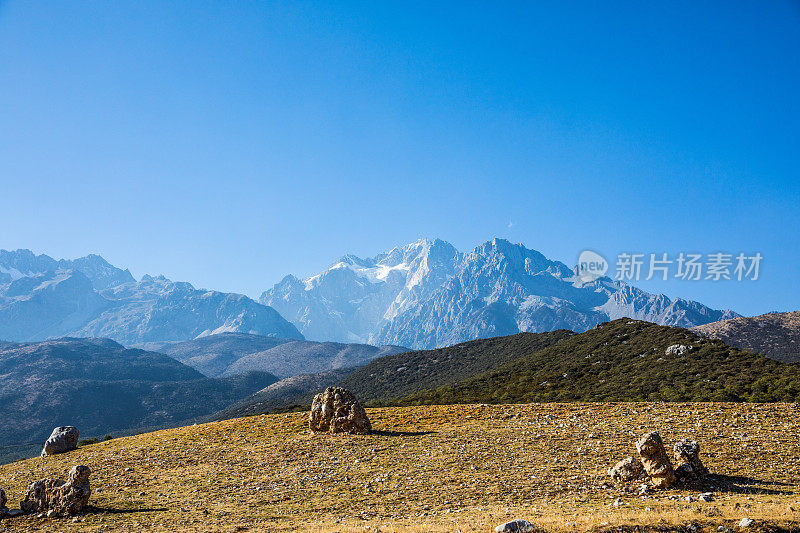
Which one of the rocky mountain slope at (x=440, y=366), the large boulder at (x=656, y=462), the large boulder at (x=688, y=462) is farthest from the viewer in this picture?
the rocky mountain slope at (x=440, y=366)

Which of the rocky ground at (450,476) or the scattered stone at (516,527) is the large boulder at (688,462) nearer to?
the rocky ground at (450,476)

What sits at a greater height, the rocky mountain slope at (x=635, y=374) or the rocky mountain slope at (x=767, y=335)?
the rocky mountain slope at (x=767, y=335)

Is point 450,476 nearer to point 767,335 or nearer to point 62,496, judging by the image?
point 62,496

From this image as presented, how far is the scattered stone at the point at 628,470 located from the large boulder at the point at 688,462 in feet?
6.00

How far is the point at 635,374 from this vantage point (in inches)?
3179

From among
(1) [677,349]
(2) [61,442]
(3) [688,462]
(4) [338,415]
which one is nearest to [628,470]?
(3) [688,462]

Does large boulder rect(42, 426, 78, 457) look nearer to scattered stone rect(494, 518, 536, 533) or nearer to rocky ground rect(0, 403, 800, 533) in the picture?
rocky ground rect(0, 403, 800, 533)

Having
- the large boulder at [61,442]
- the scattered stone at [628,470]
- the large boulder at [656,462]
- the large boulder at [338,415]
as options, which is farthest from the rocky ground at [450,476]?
A: the large boulder at [61,442]

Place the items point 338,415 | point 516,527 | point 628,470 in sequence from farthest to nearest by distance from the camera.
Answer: point 338,415 < point 628,470 < point 516,527

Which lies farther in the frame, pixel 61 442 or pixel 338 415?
pixel 61 442

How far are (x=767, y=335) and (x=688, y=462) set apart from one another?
201054mm

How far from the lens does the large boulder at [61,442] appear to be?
50.5 meters

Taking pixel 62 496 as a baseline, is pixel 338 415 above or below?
above

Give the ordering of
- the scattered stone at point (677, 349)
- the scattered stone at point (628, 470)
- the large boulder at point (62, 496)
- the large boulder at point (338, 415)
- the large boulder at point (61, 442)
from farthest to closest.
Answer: the scattered stone at point (677, 349) < the large boulder at point (61, 442) < the large boulder at point (338, 415) < the large boulder at point (62, 496) < the scattered stone at point (628, 470)
